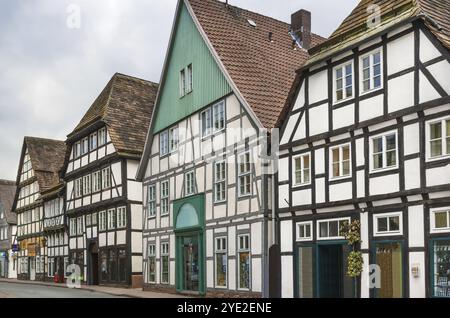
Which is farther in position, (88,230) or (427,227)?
(88,230)

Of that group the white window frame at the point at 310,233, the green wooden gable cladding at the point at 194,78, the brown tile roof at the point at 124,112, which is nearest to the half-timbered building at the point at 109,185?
the brown tile roof at the point at 124,112

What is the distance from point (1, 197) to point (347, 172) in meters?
55.4

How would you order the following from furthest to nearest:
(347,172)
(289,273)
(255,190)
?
(255,190)
(289,273)
(347,172)

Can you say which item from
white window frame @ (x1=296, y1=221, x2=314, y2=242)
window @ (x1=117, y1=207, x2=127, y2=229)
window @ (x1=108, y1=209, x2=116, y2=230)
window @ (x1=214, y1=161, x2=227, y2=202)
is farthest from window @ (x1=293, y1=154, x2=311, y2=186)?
window @ (x1=108, y1=209, x2=116, y2=230)

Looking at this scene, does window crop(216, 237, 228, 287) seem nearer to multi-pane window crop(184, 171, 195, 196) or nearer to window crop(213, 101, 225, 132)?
multi-pane window crop(184, 171, 195, 196)

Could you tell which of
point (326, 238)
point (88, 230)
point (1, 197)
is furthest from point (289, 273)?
point (1, 197)

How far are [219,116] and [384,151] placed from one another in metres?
9.54

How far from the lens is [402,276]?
18281mm

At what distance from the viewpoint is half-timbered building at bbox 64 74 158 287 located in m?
37.7

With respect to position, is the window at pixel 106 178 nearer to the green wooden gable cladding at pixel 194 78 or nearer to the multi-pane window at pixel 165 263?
the green wooden gable cladding at pixel 194 78

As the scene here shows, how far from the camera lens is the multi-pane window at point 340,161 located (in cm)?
2084

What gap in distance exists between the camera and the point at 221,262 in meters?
26.8

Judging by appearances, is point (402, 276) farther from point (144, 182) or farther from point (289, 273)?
point (144, 182)

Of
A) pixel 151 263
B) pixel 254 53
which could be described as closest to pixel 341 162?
pixel 254 53
